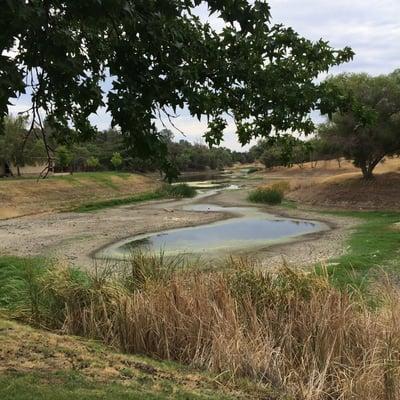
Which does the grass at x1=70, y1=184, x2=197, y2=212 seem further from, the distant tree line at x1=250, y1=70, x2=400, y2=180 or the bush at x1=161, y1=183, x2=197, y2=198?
the distant tree line at x1=250, y1=70, x2=400, y2=180

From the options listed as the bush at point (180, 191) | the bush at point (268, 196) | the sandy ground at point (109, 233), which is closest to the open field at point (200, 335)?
the sandy ground at point (109, 233)

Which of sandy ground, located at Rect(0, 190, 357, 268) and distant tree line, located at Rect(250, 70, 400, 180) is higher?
distant tree line, located at Rect(250, 70, 400, 180)

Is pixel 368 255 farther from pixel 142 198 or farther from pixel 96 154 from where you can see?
pixel 96 154

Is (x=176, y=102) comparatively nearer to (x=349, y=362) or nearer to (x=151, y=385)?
(x=151, y=385)

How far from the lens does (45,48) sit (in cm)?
349

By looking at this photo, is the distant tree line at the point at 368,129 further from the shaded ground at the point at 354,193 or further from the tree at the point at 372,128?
the shaded ground at the point at 354,193

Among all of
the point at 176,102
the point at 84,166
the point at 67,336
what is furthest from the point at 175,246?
the point at 84,166

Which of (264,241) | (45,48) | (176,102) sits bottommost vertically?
(264,241)

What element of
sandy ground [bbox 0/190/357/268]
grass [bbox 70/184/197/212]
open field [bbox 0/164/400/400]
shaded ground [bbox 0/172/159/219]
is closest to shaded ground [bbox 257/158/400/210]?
sandy ground [bbox 0/190/357/268]

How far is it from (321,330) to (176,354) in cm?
196

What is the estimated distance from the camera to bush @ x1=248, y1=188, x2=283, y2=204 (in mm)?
42938

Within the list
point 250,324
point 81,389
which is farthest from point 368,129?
point 81,389

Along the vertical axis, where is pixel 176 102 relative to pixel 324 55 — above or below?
below

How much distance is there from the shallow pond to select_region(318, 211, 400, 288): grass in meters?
Result: 3.10
